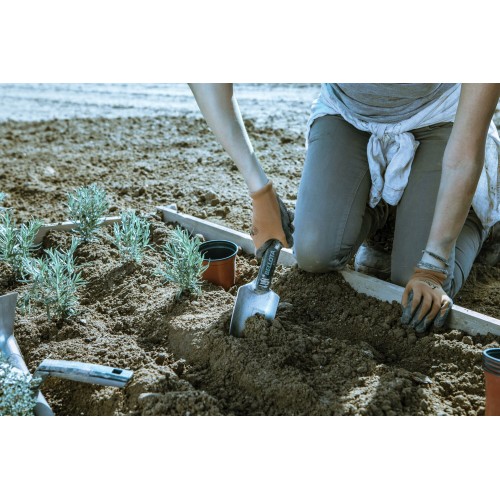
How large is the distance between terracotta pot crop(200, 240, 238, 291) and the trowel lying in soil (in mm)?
345

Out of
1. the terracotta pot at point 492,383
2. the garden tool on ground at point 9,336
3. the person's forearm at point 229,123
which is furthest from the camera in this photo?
the person's forearm at point 229,123

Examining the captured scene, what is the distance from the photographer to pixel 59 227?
10.5 ft

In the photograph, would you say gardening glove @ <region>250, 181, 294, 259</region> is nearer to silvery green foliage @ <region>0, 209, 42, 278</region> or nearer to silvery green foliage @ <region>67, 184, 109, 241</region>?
silvery green foliage @ <region>67, 184, 109, 241</region>

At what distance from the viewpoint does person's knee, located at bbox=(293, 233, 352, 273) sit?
2656mm

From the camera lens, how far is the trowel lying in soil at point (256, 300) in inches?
91.4

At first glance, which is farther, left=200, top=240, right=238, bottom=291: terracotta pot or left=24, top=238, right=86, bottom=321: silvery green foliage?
left=200, top=240, right=238, bottom=291: terracotta pot

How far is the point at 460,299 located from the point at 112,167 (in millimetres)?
2672

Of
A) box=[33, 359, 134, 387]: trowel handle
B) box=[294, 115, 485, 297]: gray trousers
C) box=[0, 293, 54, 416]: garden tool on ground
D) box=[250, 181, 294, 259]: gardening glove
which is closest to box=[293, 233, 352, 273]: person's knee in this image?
box=[294, 115, 485, 297]: gray trousers

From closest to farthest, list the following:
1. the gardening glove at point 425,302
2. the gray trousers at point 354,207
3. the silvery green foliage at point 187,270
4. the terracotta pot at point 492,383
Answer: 1. the terracotta pot at point 492,383
2. the gardening glove at point 425,302
3. the silvery green foliage at point 187,270
4. the gray trousers at point 354,207

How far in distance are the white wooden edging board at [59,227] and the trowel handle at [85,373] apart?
1321 millimetres

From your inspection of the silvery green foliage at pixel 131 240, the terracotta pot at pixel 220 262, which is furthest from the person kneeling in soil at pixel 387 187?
the silvery green foliage at pixel 131 240

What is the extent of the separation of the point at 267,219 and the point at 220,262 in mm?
362

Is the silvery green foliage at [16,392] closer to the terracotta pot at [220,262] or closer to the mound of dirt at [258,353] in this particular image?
the mound of dirt at [258,353]

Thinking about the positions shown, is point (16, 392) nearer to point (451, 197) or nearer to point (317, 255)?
point (317, 255)
